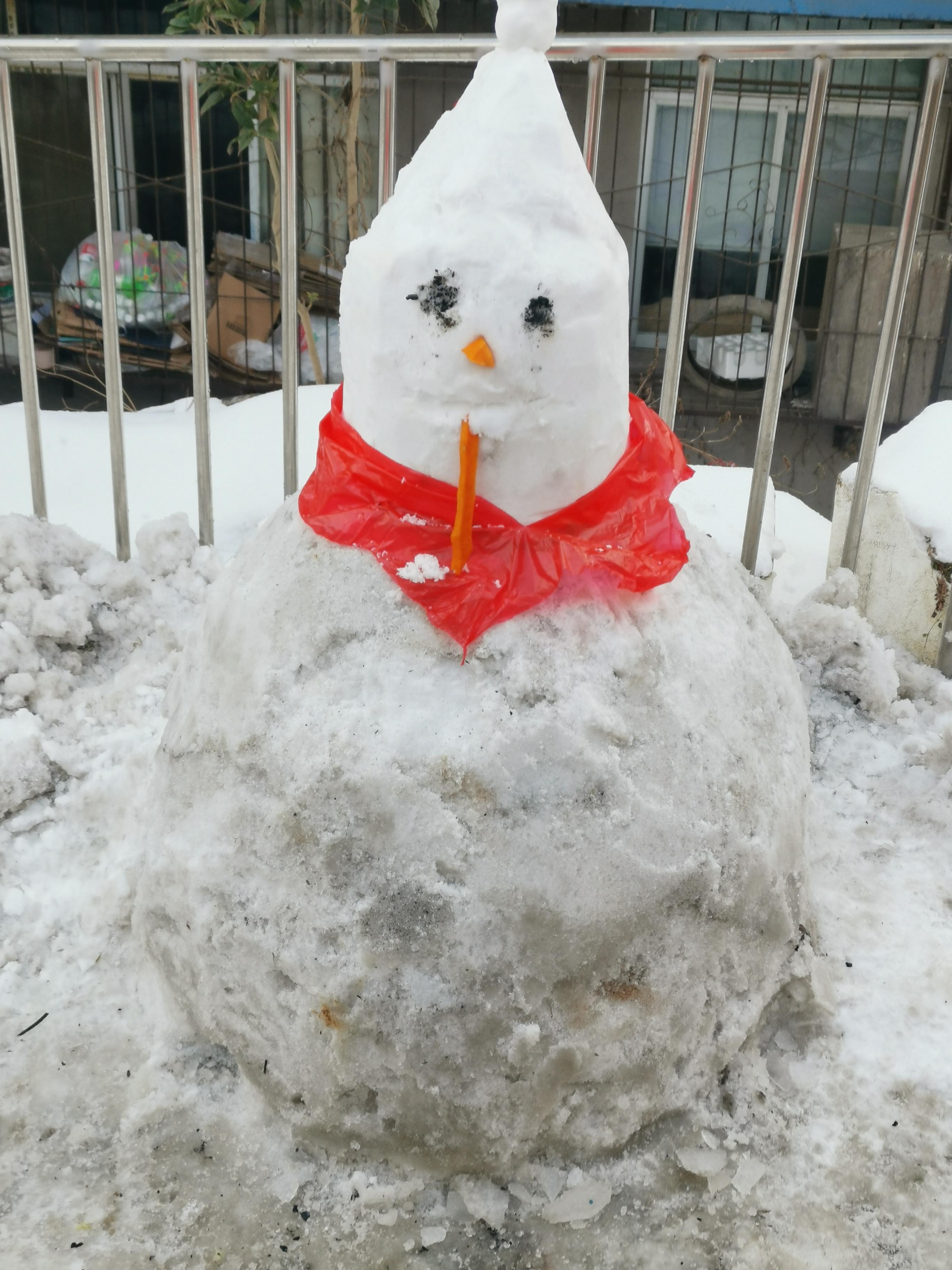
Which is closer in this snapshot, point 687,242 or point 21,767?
point 21,767

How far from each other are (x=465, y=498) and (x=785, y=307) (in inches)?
46.9

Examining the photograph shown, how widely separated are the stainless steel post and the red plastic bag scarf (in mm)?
1233

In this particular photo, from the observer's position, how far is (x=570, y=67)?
17.3ft

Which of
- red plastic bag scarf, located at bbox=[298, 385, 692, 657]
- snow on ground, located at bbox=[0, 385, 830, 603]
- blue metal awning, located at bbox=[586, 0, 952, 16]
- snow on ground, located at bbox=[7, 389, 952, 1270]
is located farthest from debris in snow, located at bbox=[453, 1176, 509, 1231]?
blue metal awning, located at bbox=[586, 0, 952, 16]

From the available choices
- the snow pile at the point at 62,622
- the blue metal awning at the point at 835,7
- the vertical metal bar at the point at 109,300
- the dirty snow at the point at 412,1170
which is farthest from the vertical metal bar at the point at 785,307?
the blue metal awning at the point at 835,7

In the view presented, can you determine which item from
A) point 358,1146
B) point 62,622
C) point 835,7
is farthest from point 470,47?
point 835,7

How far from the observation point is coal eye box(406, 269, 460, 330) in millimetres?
1236

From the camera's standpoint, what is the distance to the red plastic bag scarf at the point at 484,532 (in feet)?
4.34

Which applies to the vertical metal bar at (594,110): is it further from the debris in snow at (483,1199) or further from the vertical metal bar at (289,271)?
the debris in snow at (483,1199)

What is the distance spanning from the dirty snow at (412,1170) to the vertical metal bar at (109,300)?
1.81 ft

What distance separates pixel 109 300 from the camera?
2271 millimetres

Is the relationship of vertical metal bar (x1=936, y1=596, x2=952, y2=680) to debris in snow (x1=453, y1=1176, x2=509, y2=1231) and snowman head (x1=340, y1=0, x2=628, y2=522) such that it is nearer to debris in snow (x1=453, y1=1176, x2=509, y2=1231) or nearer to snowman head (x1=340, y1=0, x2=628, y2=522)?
snowman head (x1=340, y1=0, x2=628, y2=522)

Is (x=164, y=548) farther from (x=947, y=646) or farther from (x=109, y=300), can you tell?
(x=947, y=646)

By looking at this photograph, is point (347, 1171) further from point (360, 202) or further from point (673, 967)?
point (360, 202)
